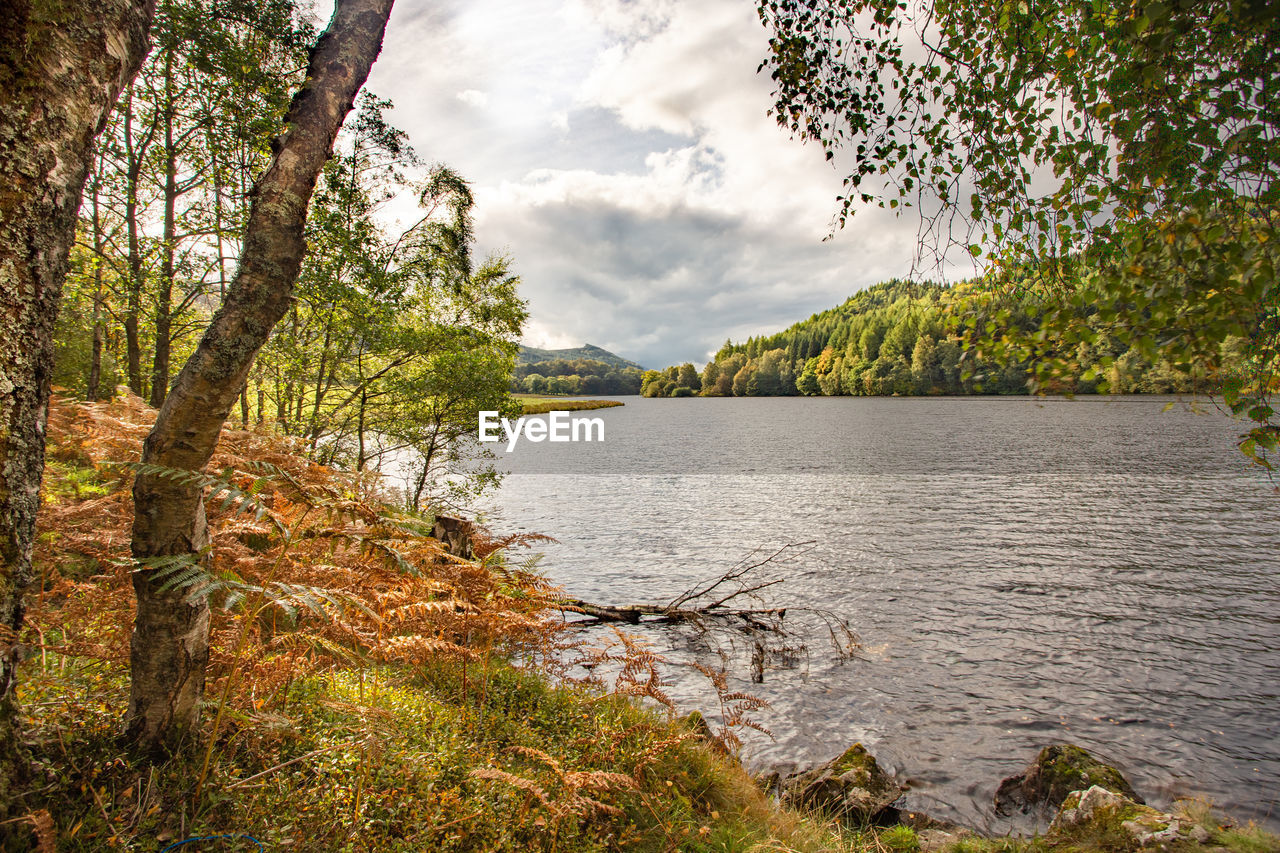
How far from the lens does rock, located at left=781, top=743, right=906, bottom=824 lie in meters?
6.48

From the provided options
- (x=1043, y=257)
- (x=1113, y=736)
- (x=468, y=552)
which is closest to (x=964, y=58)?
(x=1043, y=257)

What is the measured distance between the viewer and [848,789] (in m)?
6.75

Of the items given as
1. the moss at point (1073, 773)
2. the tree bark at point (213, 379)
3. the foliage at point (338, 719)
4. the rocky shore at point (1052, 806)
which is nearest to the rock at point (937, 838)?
the rocky shore at point (1052, 806)

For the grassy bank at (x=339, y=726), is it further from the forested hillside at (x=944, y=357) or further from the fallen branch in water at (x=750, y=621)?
the fallen branch in water at (x=750, y=621)

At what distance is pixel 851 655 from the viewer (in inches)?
448

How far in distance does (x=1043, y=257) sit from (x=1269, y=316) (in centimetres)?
131

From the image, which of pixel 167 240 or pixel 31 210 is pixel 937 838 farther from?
pixel 167 240

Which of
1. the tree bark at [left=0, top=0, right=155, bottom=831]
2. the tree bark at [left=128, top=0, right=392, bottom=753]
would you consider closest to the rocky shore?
the tree bark at [left=128, top=0, right=392, bottom=753]

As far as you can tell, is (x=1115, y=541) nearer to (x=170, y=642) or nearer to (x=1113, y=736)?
(x=1113, y=736)

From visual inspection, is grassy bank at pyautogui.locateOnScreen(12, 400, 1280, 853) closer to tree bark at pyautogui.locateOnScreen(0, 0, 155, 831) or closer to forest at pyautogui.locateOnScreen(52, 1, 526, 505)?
tree bark at pyautogui.locateOnScreen(0, 0, 155, 831)

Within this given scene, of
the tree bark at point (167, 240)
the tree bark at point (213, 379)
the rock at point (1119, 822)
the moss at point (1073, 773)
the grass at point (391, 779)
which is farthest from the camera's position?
the tree bark at point (167, 240)

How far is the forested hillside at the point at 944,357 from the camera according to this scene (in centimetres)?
280

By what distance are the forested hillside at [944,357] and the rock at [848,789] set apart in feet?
17.1

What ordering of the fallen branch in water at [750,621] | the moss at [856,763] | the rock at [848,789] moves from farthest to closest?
the fallen branch in water at [750,621] < the moss at [856,763] < the rock at [848,789]
